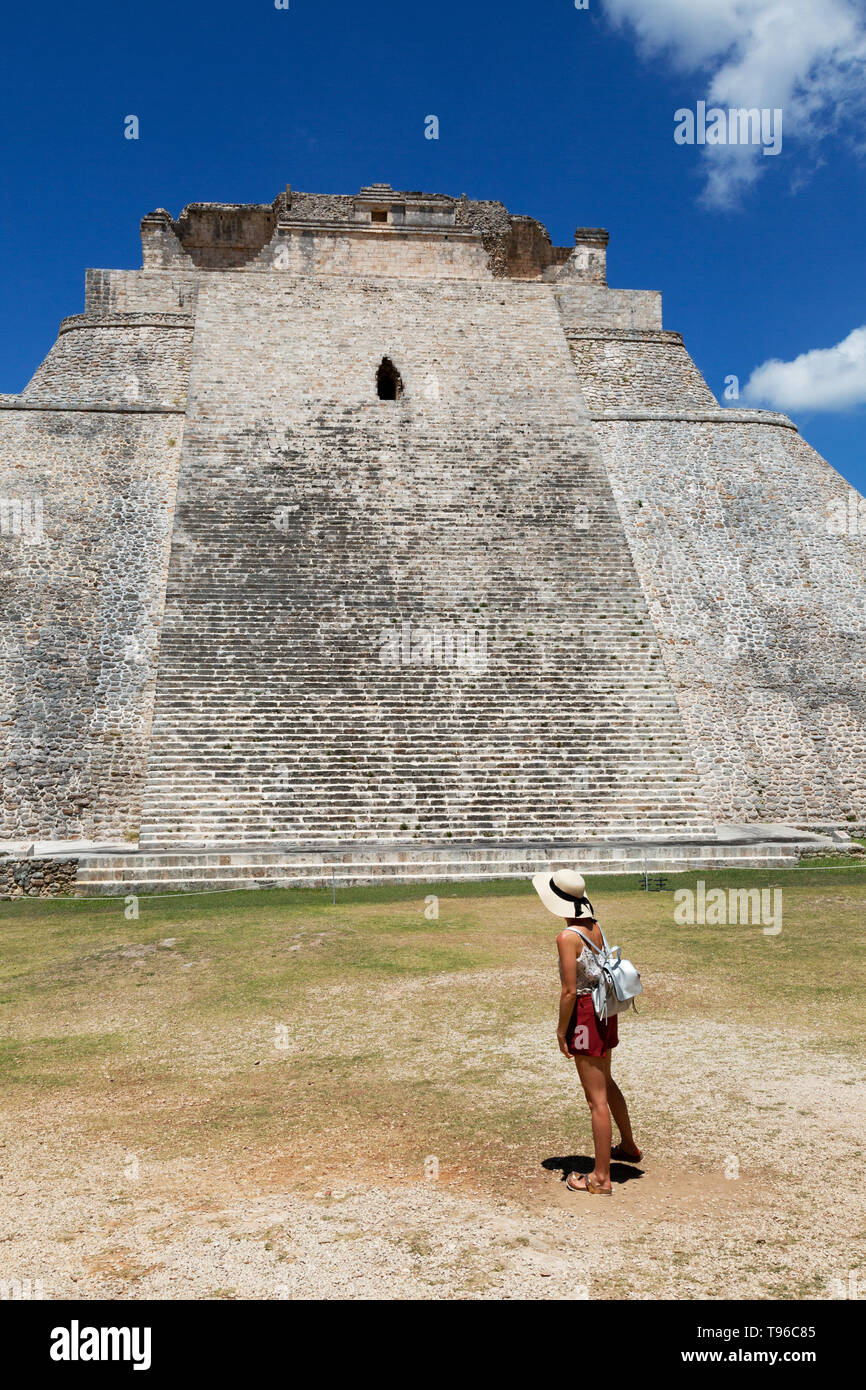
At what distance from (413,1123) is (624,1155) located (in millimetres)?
914

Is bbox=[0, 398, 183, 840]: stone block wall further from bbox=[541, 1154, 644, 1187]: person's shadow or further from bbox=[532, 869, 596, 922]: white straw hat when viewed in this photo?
bbox=[532, 869, 596, 922]: white straw hat

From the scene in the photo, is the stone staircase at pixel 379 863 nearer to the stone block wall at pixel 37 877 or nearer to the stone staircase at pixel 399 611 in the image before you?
the stone block wall at pixel 37 877

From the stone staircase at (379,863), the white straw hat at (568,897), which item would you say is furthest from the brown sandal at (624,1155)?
the stone staircase at (379,863)

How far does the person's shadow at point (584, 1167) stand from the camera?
3463 mm

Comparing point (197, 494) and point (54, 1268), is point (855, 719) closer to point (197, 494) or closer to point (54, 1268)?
point (197, 494)

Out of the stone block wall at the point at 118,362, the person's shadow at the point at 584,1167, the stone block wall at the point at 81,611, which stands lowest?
the person's shadow at the point at 584,1167

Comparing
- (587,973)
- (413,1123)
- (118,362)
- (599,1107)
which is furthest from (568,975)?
(118,362)

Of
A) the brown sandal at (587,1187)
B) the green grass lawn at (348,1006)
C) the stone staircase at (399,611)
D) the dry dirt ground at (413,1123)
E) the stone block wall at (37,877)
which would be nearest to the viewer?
the dry dirt ground at (413,1123)

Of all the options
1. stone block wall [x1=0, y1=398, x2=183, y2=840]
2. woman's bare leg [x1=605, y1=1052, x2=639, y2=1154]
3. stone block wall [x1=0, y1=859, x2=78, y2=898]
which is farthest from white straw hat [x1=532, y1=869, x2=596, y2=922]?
stone block wall [x1=0, y1=398, x2=183, y2=840]

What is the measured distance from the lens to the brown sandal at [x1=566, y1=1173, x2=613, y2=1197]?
10.8ft

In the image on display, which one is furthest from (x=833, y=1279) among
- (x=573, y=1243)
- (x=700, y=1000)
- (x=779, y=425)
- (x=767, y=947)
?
(x=779, y=425)

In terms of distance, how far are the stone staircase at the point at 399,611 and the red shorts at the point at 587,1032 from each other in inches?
310

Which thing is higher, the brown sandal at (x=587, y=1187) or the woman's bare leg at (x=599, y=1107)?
the woman's bare leg at (x=599, y=1107)

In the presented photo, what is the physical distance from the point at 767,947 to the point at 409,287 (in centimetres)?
1705
